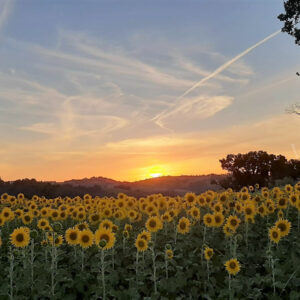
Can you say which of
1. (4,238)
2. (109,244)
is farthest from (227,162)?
(109,244)

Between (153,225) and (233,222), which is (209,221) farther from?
(153,225)

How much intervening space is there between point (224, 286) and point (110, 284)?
226 cm

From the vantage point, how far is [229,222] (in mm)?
9445

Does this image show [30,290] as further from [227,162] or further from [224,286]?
[227,162]

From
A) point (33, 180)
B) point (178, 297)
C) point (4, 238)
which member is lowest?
point (178, 297)

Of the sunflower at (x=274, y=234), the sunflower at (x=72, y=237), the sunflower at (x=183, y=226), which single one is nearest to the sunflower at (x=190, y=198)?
the sunflower at (x=183, y=226)

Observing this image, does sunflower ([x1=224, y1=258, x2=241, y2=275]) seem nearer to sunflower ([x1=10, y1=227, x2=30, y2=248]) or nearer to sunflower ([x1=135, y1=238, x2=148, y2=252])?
sunflower ([x1=135, y1=238, x2=148, y2=252])

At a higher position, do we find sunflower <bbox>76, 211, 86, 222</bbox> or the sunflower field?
sunflower <bbox>76, 211, 86, 222</bbox>

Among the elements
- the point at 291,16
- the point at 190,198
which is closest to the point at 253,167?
the point at 291,16

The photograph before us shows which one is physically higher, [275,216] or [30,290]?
[275,216]

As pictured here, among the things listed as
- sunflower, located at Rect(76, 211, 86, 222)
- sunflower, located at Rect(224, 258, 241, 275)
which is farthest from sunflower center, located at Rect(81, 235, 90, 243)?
sunflower, located at Rect(76, 211, 86, 222)

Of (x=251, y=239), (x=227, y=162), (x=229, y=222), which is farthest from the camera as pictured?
(x=227, y=162)

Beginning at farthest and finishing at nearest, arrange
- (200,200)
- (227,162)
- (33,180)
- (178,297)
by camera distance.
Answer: (227,162) < (33,180) < (200,200) < (178,297)

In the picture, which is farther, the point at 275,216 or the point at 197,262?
the point at 275,216
